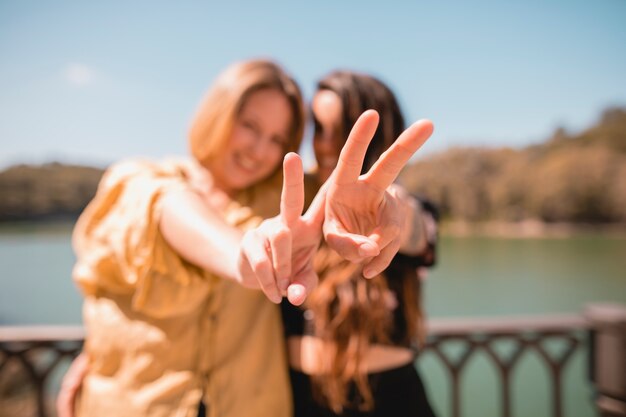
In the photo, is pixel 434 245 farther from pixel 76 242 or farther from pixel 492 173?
pixel 492 173

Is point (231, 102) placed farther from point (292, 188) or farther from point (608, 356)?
point (608, 356)

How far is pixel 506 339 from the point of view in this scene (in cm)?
199

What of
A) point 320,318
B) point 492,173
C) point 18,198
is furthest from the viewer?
point 492,173

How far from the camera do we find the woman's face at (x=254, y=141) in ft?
4.07

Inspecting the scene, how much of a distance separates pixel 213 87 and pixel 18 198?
30.6m

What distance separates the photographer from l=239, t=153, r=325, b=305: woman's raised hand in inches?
26.0

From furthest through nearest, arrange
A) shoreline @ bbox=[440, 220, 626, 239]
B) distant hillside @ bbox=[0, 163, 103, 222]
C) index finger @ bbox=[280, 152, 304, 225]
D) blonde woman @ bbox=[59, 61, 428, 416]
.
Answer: shoreline @ bbox=[440, 220, 626, 239] < distant hillside @ bbox=[0, 163, 103, 222] < blonde woman @ bbox=[59, 61, 428, 416] < index finger @ bbox=[280, 152, 304, 225]

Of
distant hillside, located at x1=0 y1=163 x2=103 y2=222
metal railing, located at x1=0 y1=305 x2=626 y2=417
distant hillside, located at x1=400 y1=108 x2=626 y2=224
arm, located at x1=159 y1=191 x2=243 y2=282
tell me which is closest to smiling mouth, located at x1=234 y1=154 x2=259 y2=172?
arm, located at x1=159 y1=191 x2=243 y2=282

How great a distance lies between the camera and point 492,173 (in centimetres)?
5228

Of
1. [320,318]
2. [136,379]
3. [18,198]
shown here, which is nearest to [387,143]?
[320,318]

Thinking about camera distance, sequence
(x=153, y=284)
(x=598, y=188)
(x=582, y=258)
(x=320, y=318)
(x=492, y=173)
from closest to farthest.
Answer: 1. (x=153, y=284)
2. (x=320, y=318)
3. (x=582, y=258)
4. (x=598, y=188)
5. (x=492, y=173)

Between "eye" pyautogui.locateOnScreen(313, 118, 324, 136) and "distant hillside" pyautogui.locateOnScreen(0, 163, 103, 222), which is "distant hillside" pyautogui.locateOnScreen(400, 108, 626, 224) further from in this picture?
"eye" pyautogui.locateOnScreen(313, 118, 324, 136)

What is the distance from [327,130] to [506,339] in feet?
4.85

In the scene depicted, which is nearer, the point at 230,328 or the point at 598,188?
the point at 230,328
